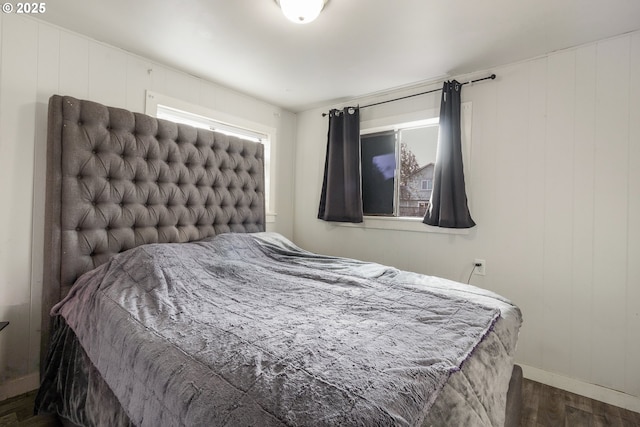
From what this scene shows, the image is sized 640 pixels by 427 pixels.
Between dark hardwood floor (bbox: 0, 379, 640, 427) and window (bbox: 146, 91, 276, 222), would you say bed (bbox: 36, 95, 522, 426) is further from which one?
window (bbox: 146, 91, 276, 222)

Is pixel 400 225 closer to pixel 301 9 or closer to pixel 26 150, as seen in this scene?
pixel 301 9

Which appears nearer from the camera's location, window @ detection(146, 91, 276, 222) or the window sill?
window @ detection(146, 91, 276, 222)

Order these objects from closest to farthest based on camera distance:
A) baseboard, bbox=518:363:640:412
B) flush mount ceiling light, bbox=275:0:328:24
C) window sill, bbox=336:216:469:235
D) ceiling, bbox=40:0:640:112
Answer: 1. flush mount ceiling light, bbox=275:0:328:24
2. ceiling, bbox=40:0:640:112
3. baseboard, bbox=518:363:640:412
4. window sill, bbox=336:216:469:235

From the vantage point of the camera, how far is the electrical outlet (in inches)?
82.4

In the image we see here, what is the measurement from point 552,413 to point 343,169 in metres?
2.19

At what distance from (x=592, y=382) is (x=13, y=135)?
3.59 metres

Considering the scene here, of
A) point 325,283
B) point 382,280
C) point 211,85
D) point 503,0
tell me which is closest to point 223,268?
point 325,283

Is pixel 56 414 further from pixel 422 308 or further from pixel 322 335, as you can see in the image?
pixel 422 308

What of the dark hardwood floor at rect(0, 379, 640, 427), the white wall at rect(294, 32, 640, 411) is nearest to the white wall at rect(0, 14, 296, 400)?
the dark hardwood floor at rect(0, 379, 640, 427)

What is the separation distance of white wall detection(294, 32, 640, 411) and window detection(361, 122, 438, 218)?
30 centimetres

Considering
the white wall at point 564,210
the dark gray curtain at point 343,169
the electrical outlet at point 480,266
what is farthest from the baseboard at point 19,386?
the electrical outlet at point 480,266

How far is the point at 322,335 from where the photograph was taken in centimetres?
83

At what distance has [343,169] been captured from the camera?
2732 mm

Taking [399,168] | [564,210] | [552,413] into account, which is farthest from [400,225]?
[552,413]
